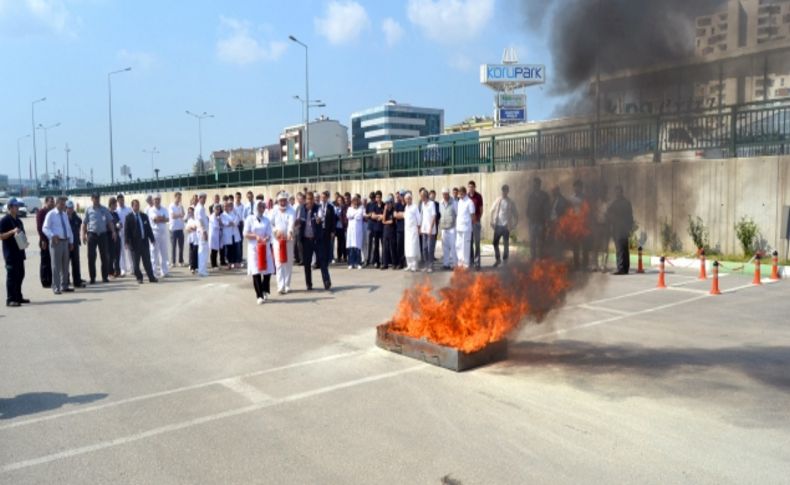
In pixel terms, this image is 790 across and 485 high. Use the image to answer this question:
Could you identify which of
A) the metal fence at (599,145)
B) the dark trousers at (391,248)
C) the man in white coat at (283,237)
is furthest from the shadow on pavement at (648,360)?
the dark trousers at (391,248)

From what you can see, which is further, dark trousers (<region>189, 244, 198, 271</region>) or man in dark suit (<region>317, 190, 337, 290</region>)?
dark trousers (<region>189, 244, 198, 271</region>)

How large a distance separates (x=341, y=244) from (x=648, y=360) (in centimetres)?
1215

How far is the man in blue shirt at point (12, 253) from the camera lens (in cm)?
1177

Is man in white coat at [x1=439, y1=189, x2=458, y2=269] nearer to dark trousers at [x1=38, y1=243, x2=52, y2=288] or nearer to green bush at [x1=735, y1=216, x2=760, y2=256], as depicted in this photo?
green bush at [x1=735, y1=216, x2=760, y2=256]

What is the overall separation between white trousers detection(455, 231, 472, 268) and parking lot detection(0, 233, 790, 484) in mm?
4809

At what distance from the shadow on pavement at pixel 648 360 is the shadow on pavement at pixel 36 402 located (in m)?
4.50

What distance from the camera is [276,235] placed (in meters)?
12.2

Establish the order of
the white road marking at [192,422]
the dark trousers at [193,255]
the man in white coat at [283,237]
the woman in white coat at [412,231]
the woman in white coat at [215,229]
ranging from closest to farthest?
1. the white road marking at [192,422]
2. the man in white coat at [283,237]
3. the woman in white coat at [412,231]
4. the dark trousers at [193,255]
5. the woman in white coat at [215,229]

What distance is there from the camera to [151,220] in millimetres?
16250

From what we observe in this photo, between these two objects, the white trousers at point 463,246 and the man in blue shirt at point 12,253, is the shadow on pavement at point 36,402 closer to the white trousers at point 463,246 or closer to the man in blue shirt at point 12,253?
the man in blue shirt at point 12,253

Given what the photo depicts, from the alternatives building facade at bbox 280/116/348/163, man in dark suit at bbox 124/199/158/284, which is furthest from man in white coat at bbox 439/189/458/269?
building facade at bbox 280/116/348/163

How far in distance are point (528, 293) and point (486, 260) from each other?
9690 millimetres

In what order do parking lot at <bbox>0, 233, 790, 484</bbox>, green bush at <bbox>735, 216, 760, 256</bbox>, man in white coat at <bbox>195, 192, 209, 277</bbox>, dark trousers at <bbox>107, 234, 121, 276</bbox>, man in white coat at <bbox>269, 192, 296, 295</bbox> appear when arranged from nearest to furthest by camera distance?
parking lot at <bbox>0, 233, 790, 484</bbox> → man in white coat at <bbox>269, 192, 296, 295</bbox> → green bush at <bbox>735, 216, 760, 256</bbox> → man in white coat at <bbox>195, 192, 209, 277</bbox> → dark trousers at <bbox>107, 234, 121, 276</bbox>

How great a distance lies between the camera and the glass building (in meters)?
127
